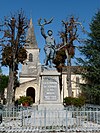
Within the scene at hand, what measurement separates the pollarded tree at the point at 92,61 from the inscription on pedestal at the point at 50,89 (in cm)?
1172

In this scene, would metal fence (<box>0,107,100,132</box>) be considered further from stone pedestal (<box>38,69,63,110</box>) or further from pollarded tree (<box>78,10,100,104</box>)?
pollarded tree (<box>78,10,100,104</box>)

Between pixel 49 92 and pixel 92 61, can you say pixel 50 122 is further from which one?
pixel 92 61

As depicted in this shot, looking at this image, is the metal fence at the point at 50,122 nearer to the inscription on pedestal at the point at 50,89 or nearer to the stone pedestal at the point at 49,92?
the stone pedestal at the point at 49,92

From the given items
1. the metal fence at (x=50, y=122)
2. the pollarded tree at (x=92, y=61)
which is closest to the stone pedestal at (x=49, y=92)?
the metal fence at (x=50, y=122)

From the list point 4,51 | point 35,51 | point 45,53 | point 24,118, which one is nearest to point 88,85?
point 4,51

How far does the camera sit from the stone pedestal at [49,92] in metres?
12.8

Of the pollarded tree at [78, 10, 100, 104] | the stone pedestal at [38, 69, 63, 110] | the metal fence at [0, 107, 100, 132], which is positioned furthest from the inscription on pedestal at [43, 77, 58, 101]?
the pollarded tree at [78, 10, 100, 104]

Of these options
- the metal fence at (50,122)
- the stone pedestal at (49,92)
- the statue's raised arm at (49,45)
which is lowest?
the metal fence at (50,122)

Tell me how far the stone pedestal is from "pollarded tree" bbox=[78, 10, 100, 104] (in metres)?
11.7

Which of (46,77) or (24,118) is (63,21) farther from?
(24,118)

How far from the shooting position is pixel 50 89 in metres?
13.0

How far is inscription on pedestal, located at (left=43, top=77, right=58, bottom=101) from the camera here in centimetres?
1291

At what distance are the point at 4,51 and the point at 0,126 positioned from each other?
16.0 m

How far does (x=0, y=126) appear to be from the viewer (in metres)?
11.5
